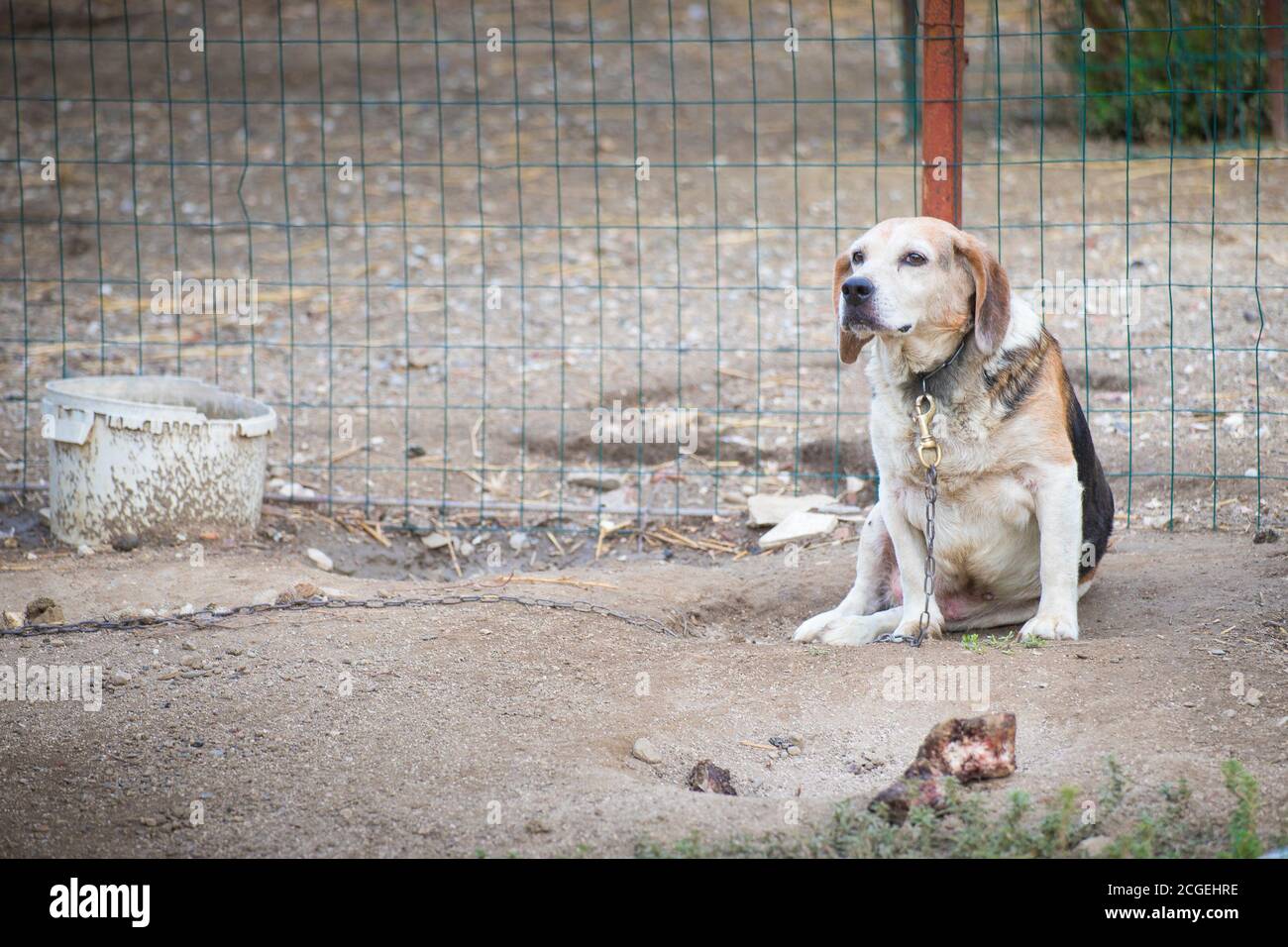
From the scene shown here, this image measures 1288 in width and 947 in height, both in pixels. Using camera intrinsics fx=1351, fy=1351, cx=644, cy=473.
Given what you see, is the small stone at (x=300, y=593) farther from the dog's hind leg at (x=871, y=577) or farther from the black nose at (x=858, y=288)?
the black nose at (x=858, y=288)

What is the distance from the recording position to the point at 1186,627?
439 cm

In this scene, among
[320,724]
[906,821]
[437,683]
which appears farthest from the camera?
[437,683]

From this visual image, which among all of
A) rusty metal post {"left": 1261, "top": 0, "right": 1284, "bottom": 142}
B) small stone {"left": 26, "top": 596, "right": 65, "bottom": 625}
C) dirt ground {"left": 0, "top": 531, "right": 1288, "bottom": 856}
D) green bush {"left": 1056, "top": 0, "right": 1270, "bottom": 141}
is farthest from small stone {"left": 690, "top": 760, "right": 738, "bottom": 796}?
green bush {"left": 1056, "top": 0, "right": 1270, "bottom": 141}

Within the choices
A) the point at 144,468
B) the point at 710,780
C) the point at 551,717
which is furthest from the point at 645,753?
the point at 144,468

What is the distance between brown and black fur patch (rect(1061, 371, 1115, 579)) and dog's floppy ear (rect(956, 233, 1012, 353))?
1.31ft

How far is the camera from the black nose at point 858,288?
4.26 metres

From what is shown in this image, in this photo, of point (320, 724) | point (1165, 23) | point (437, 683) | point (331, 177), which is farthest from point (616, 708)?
point (1165, 23)

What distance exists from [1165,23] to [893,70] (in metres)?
3.68

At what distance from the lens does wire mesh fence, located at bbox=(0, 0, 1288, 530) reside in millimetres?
6516

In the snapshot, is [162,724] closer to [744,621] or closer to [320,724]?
[320,724]

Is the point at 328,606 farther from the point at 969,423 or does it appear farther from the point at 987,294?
the point at 987,294

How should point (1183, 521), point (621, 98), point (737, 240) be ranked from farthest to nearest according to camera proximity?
point (621, 98) < point (737, 240) < point (1183, 521)

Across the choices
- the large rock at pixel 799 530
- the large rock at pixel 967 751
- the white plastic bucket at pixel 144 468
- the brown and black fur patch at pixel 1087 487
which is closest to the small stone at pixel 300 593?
the white plastic bucket at pixel 144 468

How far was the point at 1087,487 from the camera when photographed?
4652mm
